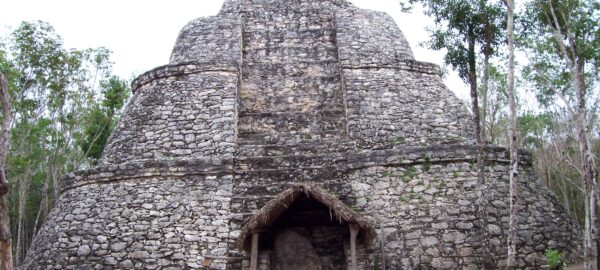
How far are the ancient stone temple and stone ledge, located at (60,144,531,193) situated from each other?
23 mm

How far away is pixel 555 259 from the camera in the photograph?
7207mm

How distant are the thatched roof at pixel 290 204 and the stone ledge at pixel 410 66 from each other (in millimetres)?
4494

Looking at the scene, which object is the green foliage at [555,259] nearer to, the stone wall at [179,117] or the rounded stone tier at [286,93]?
the rounded stone tier at [286,93]

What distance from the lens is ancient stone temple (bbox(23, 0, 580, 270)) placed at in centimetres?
759

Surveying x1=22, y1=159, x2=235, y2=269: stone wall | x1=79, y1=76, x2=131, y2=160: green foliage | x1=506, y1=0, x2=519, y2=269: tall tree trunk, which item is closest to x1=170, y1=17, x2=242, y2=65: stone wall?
x1=22, y1=159, x2=235, y2=269: stone wall

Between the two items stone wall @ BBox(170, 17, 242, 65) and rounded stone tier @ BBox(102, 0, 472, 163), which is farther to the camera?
stone wall @ BBox(170, 17, 242, 65)

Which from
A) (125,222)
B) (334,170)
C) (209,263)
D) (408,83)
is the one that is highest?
(408,83)

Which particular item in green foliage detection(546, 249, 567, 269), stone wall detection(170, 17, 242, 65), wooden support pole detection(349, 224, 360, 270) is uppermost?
stone wall detection(170, 17, 242, 65)

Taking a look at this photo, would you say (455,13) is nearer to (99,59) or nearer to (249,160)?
(249,160)

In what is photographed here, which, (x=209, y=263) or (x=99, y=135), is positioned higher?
(x=99, y=135)

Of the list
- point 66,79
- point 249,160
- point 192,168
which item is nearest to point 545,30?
point 249,160

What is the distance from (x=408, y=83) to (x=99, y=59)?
28.1 ft

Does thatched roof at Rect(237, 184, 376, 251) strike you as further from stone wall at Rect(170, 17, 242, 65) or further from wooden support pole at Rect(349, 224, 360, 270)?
stone wall at Rect(170, 17, 242, 65)

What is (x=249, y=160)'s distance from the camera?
28.6ft
